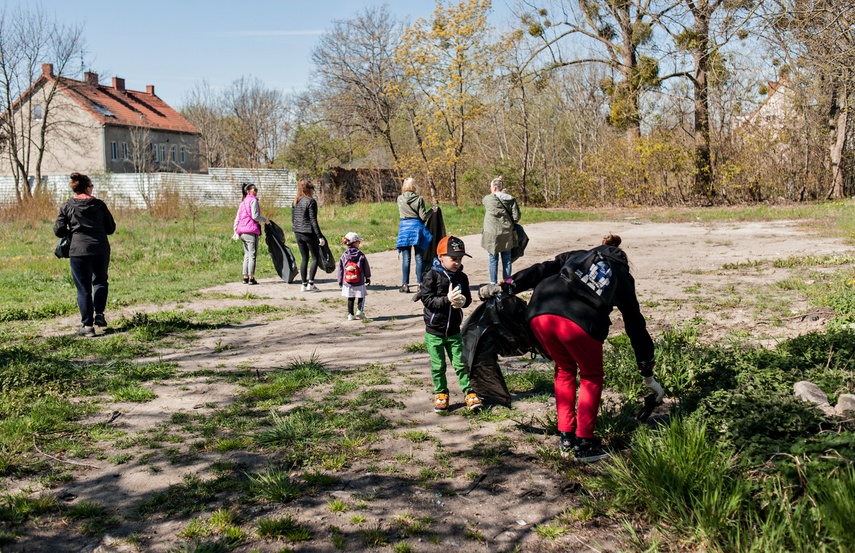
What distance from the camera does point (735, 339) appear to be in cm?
738

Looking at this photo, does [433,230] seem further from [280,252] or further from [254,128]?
[254,128]

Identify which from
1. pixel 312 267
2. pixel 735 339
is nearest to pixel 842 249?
pixel 735 339

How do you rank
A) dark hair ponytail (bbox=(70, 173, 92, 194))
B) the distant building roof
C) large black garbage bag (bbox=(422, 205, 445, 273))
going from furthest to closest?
the distant building roof
large black garbage bag (bbox=(422, 205, 445, 273))
dark hair ponytail (bbox=(70, 173, 92, 194))

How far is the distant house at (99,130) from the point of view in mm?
57406

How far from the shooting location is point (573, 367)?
4809mm

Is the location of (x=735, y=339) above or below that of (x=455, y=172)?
below

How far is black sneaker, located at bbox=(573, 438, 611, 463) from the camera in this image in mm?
4793

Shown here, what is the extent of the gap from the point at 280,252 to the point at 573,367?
9.19m

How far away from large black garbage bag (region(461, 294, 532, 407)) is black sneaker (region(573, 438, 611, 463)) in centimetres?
102

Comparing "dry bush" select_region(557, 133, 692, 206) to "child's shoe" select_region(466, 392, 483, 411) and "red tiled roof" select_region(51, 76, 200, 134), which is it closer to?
"child's shoe" select_region(466, 392, 483, 411)

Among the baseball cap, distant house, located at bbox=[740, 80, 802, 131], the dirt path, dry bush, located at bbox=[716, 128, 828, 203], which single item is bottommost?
the dirt path

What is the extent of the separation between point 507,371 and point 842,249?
10.7 meters

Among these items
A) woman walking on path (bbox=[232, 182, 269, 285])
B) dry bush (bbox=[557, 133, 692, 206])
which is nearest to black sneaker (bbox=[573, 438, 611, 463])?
woman walking on path (bbox=[232, 182, 269, 285])

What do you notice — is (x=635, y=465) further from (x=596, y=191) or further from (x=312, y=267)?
(x=596, y=191)
